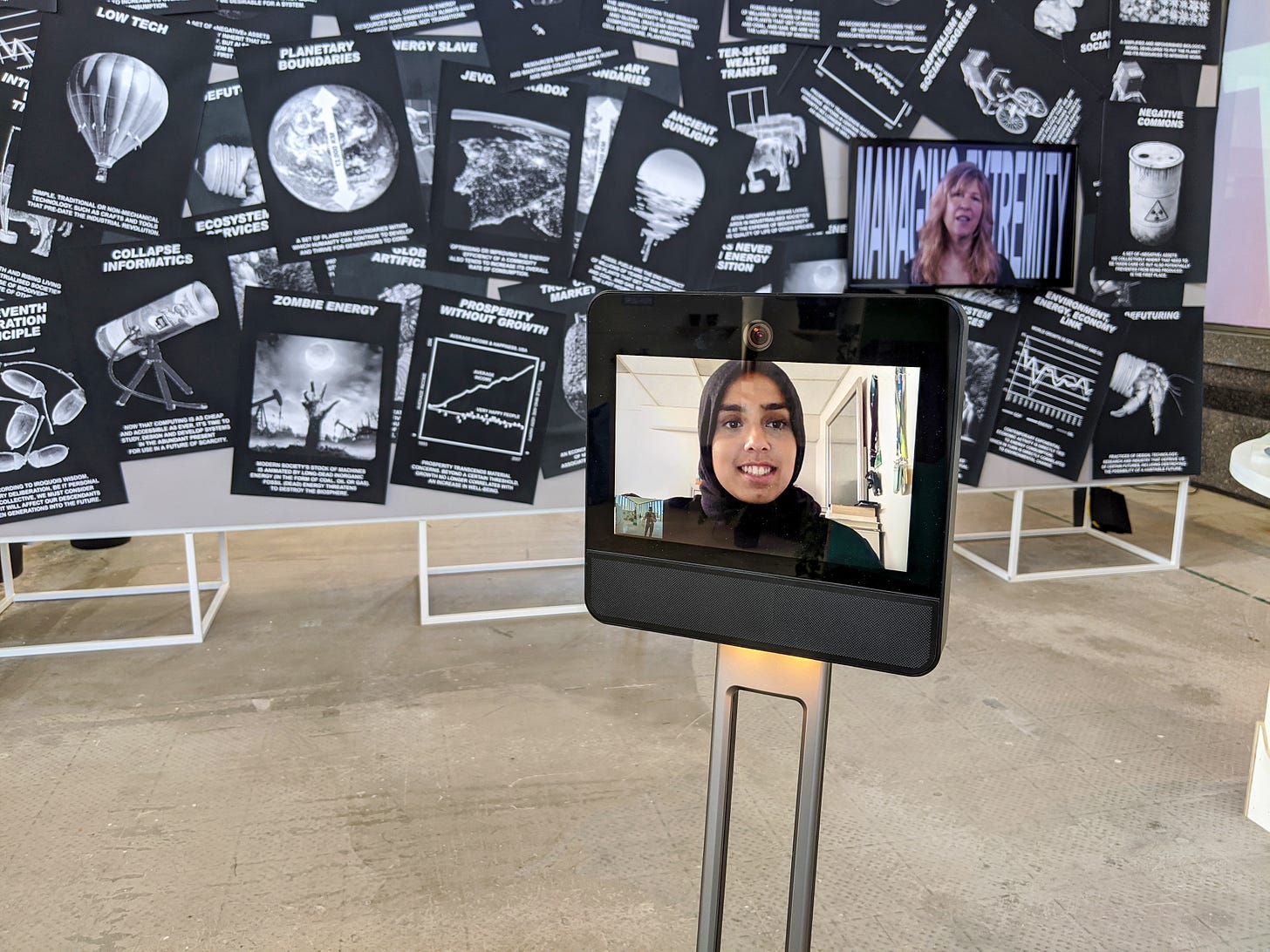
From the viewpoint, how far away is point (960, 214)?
A: 3.67 m

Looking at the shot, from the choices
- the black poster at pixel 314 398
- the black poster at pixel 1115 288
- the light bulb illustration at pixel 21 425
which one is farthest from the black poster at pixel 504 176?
the black poster at pixel 1115 288

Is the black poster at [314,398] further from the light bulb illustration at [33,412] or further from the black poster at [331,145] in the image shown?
the light bulb illustration at [33,412]

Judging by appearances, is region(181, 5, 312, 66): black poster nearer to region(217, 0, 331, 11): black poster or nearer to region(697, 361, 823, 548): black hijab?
region(217, 0, 331, 11): black poster

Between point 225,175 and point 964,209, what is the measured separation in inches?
97.6

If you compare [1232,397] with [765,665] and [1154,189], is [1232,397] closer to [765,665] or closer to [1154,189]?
[1154,189]

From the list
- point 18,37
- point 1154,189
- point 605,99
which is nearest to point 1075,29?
point 1154,189

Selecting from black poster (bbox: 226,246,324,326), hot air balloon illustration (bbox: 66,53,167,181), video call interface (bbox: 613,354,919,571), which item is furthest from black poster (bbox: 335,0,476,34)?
video call interface (bbox: 613,354,919,571)

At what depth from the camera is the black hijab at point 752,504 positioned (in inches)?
35.8

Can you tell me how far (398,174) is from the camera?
321 cm

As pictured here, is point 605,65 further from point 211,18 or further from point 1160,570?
point 1160,570

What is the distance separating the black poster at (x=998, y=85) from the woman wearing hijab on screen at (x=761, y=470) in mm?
3092

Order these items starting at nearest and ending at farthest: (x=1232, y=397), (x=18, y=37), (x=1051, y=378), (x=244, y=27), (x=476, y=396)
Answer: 1. (x=18, y=37)
2. (x=244, y=27)
3. (x=476, y=396)
4. (x=1051, y=378)
5. (x=1232, y=397)

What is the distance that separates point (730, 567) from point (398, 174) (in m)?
2.62

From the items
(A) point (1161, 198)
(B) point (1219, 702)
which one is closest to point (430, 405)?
(B) point (1219, 702)
